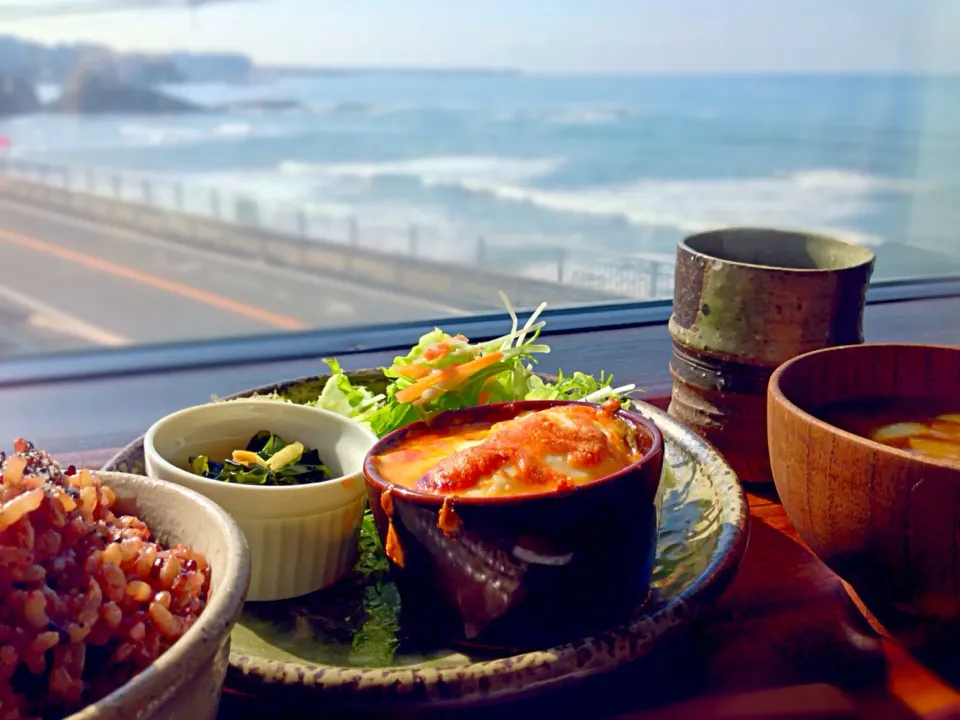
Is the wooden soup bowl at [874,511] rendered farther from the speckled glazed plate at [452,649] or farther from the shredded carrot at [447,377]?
the shredded carrot at [447,377]

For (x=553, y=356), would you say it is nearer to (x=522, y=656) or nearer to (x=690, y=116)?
(x=522, y=656)

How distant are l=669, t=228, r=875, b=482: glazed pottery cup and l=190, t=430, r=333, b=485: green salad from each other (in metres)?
0.61

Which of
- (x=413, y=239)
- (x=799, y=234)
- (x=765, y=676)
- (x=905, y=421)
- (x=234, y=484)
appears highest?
(x=799, y=234)

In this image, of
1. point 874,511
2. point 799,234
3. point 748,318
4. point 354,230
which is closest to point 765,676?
point 874,511

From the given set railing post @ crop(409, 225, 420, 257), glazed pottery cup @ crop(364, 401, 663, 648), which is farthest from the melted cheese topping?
railing post @ crop(409, 225, 420, 257)

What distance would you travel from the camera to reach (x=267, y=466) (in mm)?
1195

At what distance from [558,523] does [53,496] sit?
474 millimetres

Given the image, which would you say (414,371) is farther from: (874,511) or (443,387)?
(874,511)

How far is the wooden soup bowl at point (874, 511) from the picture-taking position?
835 mm

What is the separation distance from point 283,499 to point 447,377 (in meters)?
0.40

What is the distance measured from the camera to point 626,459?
102 cm

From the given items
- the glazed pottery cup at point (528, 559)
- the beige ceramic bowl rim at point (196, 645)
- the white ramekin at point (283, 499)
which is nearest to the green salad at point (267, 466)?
the white ramekin at point (283, 499)

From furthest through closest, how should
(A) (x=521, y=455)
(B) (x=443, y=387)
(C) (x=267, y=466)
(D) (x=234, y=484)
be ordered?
1. (B) (x=443, y=387)
2. (C) (x=267, y=466)
3. (D) (x=234, y=484)
4. (A) (x=521, y=455)

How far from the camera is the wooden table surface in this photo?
86 cm
